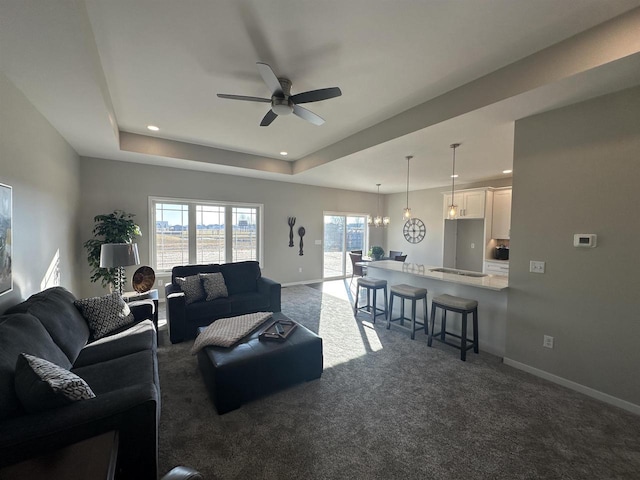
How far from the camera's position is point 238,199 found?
19.8 feet

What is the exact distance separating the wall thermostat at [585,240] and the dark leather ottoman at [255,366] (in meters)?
2.67

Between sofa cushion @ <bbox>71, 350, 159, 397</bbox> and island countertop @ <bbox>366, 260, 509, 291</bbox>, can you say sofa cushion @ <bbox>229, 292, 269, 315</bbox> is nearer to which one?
sofa cushion @ <bbox>71, 350, 159, 397</bbox>

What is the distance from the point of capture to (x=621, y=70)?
6.41ft

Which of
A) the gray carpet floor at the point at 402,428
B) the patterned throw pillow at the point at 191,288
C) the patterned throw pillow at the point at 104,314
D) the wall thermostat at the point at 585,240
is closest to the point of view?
the gray carpet floor at the point at 402,428

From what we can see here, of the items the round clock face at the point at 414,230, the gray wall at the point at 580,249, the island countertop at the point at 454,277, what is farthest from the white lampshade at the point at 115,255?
the round clock face at the point at 414,230

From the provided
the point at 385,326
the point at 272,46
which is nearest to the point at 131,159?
the point at 272,46

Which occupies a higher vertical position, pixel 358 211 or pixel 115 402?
pixel 358 211

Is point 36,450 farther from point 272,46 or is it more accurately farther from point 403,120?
point 403,120

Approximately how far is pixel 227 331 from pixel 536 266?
331cm

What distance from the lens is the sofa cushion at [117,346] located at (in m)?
2.13

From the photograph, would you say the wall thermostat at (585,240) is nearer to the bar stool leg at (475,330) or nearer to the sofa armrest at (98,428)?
the bar stool leg at (475,330)

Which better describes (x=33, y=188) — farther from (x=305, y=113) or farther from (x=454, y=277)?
(x=454, y=277)

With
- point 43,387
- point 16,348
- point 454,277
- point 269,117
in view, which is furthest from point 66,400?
point 454,277

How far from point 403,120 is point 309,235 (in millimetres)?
4339
